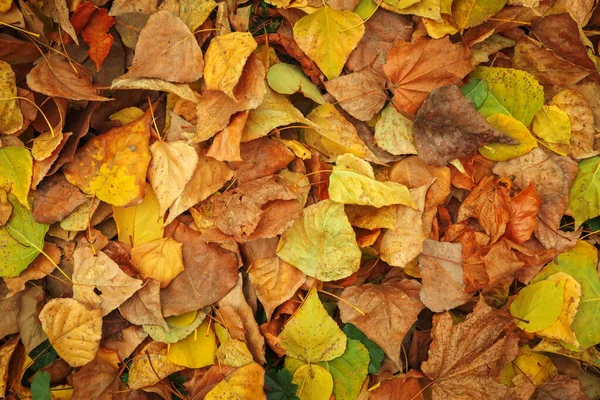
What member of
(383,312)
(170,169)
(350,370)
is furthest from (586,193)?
(170,169)

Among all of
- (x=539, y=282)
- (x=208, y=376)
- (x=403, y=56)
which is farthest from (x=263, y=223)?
(x=539, y=282)

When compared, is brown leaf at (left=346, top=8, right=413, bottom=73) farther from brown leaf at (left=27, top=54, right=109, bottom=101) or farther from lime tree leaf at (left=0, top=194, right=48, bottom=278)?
lime tree leaf at (left=0, top=194, right=48, bottom=278)

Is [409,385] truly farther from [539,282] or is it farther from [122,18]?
[122,18]

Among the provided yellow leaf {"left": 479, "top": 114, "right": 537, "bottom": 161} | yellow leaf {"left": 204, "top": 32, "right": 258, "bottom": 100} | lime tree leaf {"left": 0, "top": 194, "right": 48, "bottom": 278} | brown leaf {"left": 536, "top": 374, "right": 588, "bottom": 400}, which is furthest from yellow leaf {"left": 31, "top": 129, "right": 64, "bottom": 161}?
brown leaf {"left": 536, "top": 374, "right": 588, "bottom": 400}

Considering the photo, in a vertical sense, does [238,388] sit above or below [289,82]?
below

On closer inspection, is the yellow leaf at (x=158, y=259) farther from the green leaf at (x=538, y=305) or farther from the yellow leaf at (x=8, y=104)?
the green leaf at (x=538, y=305)

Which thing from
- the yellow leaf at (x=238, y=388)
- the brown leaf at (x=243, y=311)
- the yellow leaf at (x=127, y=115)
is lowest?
the yellow leaf at (x=238, y=388)

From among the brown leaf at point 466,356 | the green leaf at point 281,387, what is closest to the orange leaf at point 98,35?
the green leaf at point 281,387

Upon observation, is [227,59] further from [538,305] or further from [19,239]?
[538,305]
